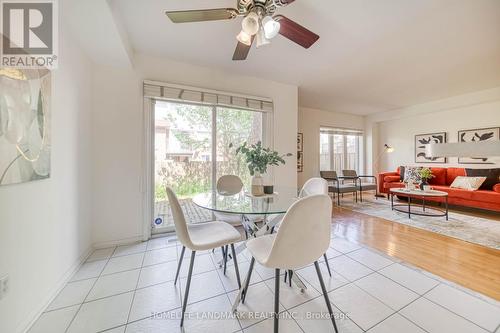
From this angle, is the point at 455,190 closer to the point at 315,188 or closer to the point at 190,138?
the point at 315,188

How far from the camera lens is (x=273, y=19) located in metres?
1.43

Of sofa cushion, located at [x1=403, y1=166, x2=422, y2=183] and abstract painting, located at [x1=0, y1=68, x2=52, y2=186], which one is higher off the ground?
abstract painting, located at [x1=0, y1=68, x2=52, y2=186]

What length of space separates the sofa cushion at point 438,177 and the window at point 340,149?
189 cm

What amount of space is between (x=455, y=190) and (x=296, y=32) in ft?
14.8

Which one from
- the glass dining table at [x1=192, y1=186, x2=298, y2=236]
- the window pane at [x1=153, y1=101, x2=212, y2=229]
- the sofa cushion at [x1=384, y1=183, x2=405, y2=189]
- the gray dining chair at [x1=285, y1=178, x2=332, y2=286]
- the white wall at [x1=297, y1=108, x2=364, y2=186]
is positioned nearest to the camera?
the glass dining table at [x1=192, y1=186, x2=298, y2=236]

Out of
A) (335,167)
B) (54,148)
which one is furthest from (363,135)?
(54,148)

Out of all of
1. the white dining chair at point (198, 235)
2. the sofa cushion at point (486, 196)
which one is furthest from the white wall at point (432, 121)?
the white dining chair at point (198, 235)

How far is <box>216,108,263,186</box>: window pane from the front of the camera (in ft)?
9.93

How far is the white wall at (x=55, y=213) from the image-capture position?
3.68ft

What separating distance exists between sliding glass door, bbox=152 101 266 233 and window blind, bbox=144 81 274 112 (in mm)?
148

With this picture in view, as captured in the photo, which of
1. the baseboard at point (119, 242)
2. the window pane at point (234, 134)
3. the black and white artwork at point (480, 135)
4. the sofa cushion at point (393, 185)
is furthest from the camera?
the sofa cushion at point (393, 185)

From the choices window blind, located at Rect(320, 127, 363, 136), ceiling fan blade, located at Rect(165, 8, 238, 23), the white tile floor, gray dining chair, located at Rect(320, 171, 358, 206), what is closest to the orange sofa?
gray dining chair, located at Rect(320, 171, 358, 206)

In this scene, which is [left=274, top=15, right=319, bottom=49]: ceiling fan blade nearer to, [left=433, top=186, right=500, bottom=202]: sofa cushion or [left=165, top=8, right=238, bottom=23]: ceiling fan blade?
[left=165, top=8, right=238, bottom=23]: ceiling fan blade

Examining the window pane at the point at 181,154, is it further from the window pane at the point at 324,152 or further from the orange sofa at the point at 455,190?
the orange sofa at the point at 455,190
